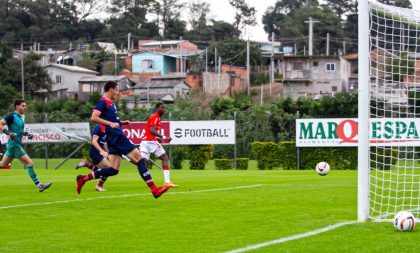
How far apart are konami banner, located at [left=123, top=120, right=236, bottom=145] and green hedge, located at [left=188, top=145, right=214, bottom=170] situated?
1323 millimetres

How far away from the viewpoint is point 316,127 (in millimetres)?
35156

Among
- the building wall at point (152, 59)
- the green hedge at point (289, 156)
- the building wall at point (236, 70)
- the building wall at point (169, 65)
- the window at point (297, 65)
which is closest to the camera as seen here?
the green hedge at point (289, 156)

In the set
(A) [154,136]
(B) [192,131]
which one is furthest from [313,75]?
(A) [154,136]

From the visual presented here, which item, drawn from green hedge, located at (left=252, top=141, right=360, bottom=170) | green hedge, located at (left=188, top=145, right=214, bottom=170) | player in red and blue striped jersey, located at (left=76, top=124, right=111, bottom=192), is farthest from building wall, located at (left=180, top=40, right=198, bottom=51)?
player in red and blue striped jersey, located at (left=76, top=124, right=111, bottom=192)

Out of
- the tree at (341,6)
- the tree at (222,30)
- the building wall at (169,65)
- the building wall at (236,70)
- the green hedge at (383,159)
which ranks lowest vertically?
the green hedge at (383,159)

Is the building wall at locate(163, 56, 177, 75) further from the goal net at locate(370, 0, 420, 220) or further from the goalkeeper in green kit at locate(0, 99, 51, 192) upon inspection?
the goal net at locate(370, 0, 420, 220)

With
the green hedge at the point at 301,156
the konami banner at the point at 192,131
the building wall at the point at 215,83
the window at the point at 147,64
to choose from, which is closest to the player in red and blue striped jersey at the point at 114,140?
the konami banner at the point at 192,131

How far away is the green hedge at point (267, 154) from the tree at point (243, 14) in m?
91.4

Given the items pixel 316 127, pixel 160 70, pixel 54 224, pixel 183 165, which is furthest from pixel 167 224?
pixel 160 70

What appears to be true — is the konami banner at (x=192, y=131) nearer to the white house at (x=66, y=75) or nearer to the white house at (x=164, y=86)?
the white house at (x=164, y=86)

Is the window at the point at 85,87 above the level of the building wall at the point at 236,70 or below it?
below

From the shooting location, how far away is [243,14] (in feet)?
420

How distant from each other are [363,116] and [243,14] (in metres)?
118

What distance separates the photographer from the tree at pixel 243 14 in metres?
127
